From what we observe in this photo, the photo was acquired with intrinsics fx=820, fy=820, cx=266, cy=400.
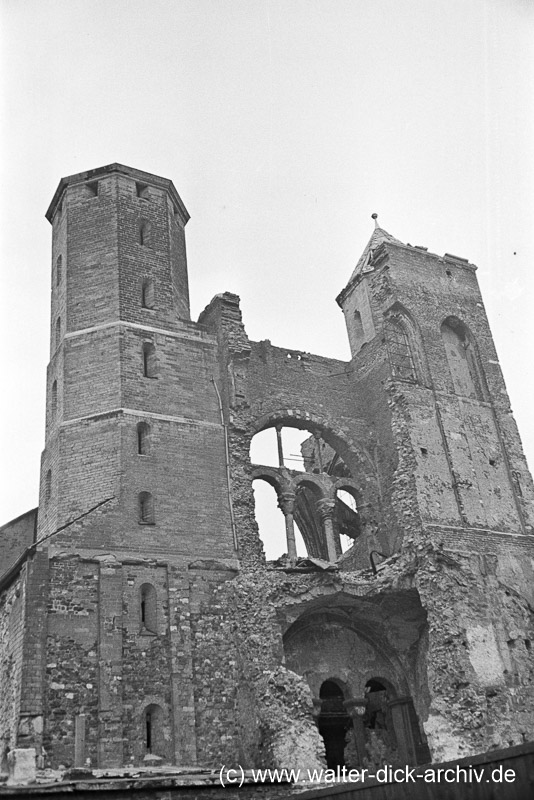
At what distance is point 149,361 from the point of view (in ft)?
69.3

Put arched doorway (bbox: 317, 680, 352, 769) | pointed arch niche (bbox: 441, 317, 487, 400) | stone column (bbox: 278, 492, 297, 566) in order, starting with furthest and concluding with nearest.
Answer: pointed arch niche (bbox: 441, 317, 487, 400) < stone column (bbox: 278, 492, 297, 566) < arched doorway (bbox: 317, 680, 352, 769)

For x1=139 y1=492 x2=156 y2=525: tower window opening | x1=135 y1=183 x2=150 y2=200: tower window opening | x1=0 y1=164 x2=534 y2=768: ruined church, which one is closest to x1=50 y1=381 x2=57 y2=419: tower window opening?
x1=0 y1=164 x2=534 y2=768: ruined church

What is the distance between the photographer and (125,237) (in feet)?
73.8

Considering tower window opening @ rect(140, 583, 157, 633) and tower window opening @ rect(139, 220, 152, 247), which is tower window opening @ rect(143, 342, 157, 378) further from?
tower window opening @ rect(140, 583, 157, 633)

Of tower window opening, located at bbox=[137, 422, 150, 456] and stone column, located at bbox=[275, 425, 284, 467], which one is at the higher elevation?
stone column, located at bbox=[275, 425, 284, 467]

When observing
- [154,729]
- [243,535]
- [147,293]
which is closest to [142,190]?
[147,293]

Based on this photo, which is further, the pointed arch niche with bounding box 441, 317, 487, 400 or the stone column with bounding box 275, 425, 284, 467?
the pointed arch niche with bounding box 441, 317, 487, 400

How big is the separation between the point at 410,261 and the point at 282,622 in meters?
12.5

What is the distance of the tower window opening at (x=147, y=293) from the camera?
2196 centimetres

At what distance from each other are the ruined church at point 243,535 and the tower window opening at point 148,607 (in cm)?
5

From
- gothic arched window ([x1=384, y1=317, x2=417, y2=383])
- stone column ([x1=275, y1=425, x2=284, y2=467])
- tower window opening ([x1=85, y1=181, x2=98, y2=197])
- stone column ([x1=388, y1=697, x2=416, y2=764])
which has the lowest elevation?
stone column ([x1=388, y1=697, x2=416, y2=764])

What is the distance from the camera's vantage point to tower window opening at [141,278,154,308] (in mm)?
21961

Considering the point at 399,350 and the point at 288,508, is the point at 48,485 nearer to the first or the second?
the point at 288,508

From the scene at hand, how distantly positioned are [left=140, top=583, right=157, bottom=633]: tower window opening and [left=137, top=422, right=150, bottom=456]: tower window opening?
3333 mm
